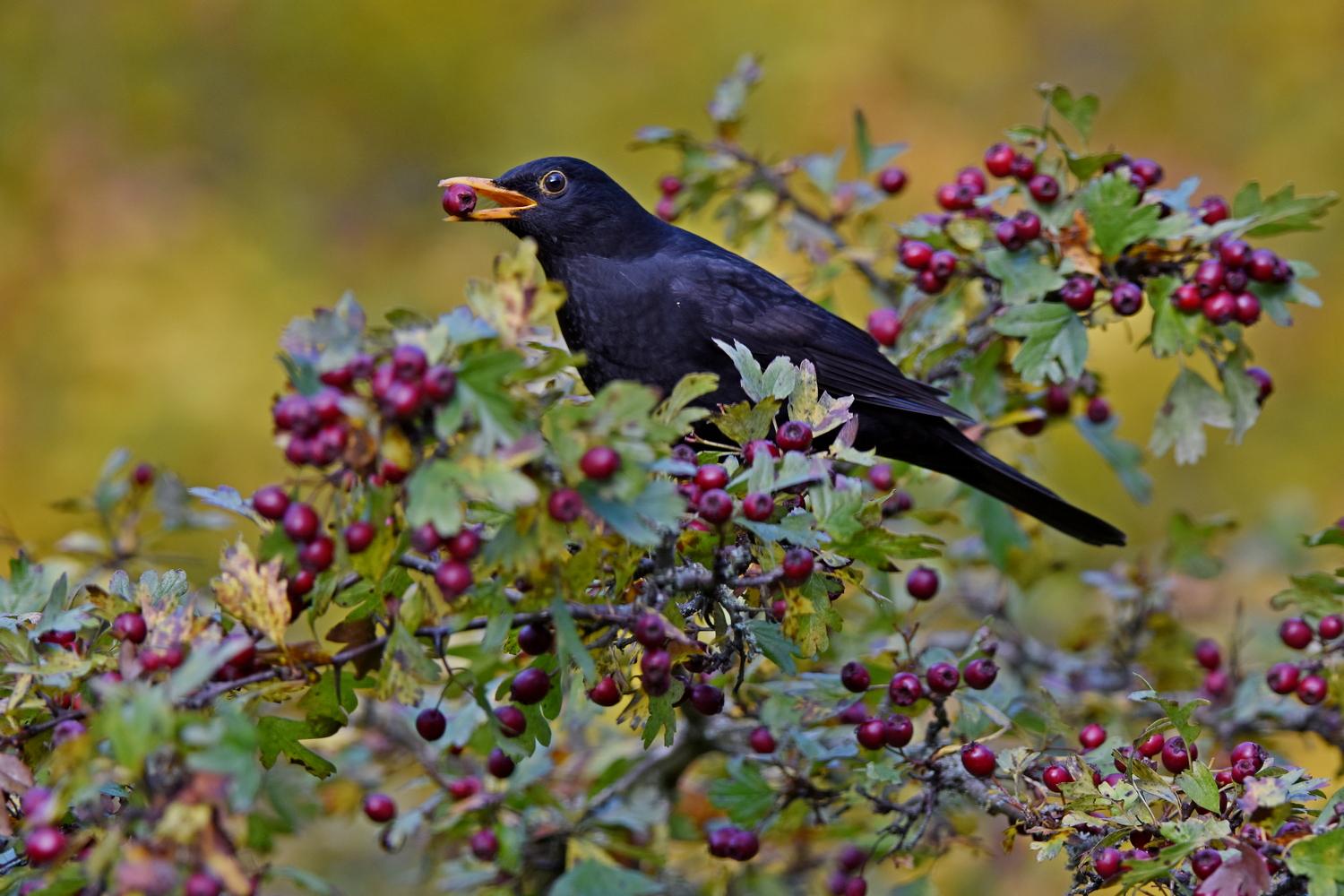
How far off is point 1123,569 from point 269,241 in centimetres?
512

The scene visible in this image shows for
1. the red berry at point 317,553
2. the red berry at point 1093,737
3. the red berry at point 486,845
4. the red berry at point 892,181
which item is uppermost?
the red berry at point 892,181

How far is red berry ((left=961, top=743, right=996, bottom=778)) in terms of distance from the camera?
205 centimetres

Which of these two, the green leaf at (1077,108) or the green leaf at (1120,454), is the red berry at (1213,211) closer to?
the green leaf at (1077,108)

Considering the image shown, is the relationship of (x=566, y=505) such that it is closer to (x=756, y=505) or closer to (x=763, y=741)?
(x=756, y=505)

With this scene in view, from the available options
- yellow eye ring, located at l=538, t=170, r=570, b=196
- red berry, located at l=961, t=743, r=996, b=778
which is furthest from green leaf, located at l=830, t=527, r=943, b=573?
yellow eye ring, located at l=538, t=170, r=570, b=196

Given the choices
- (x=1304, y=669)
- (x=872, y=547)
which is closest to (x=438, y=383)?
(x=872, y=547)

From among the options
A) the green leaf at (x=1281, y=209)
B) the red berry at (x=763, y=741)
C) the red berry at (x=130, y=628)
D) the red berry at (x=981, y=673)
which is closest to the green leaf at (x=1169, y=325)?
the green leaf at (x=1281, y=209)

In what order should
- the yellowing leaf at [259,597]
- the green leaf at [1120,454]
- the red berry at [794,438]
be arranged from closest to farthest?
the yellowing leaf at [259,597] < the red berry at [794,438] < the green leaf at [1120,454]

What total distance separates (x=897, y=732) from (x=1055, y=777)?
291mm

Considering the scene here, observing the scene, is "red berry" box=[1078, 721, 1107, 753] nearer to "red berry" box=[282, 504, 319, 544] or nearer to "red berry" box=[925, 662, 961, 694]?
"red berry" box=[925, 662, 961, 694]

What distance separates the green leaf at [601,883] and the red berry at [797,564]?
68cm

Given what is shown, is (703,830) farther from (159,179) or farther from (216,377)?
(159,179)

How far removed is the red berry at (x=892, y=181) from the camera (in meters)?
3.45

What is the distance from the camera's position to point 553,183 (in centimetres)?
326
